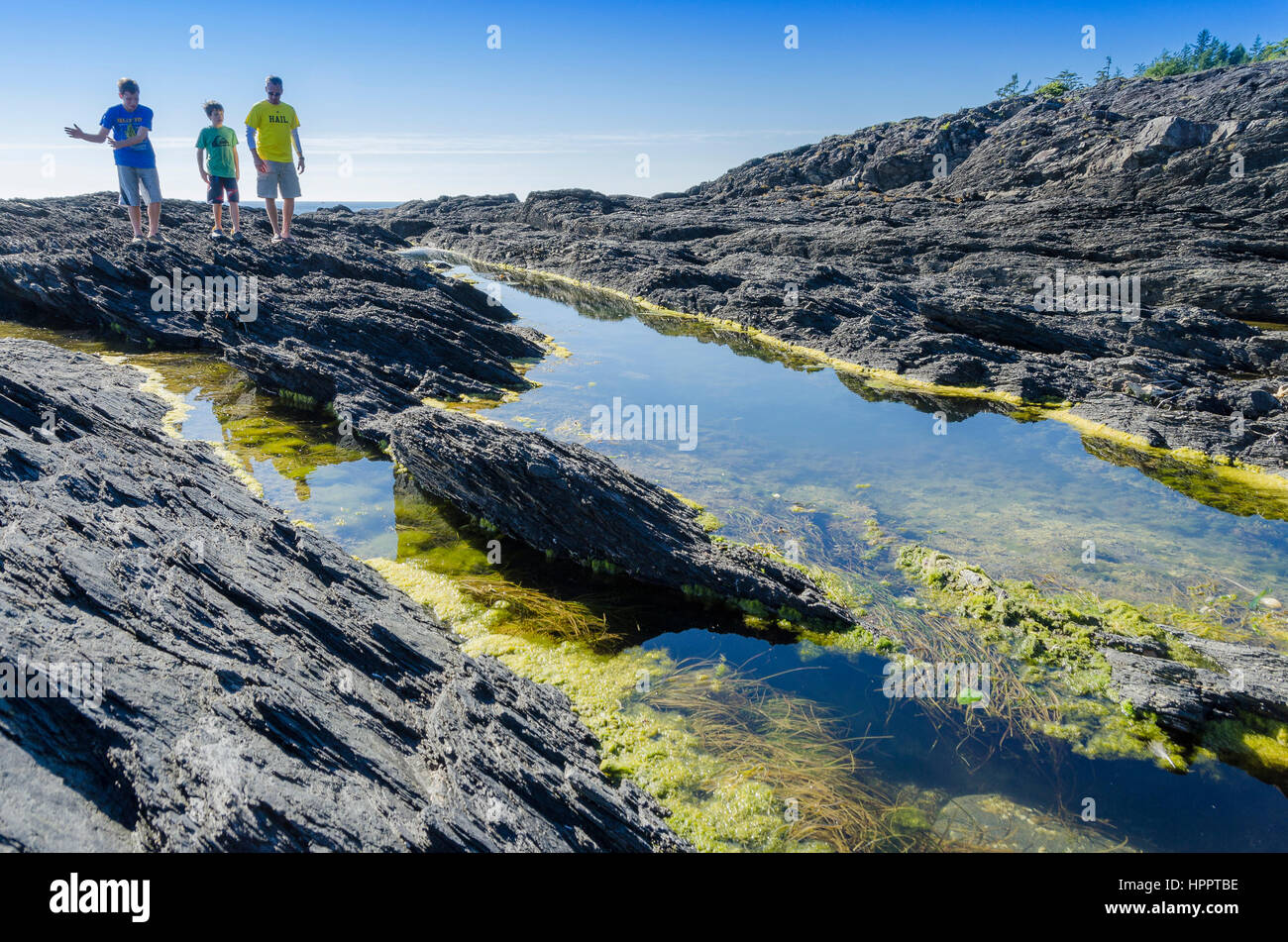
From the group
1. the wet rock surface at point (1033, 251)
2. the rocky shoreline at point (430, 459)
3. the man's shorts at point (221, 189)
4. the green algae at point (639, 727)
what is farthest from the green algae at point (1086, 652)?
the man's shorts at point (221, 189)

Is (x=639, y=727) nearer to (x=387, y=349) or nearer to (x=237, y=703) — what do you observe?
(x=237, y=703)

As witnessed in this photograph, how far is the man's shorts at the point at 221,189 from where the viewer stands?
1681 centimetres

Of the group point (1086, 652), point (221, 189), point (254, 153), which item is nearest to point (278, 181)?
point (254, 153)

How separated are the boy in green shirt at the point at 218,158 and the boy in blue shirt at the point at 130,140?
1.72 m

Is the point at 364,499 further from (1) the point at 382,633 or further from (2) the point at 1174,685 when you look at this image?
(2) the point at 1174,685

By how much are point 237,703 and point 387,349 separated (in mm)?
12960

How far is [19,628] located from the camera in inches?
138

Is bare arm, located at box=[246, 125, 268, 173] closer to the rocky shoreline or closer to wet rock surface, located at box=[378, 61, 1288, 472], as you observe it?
the rocky shoreline

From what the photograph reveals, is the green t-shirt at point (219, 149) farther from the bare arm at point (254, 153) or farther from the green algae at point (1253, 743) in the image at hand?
the green algae at point (1253, 743)

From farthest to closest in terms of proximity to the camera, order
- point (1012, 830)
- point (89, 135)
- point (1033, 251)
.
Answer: point (1033, 251), point (89, 135), point (1012, 830)

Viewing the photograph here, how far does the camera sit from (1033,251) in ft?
94.3

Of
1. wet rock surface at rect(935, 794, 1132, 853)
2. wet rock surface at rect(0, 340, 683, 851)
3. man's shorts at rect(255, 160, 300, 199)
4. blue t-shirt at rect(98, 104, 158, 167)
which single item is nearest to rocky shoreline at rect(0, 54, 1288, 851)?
wet rock surface at rect(0, 340, 683, 851)
